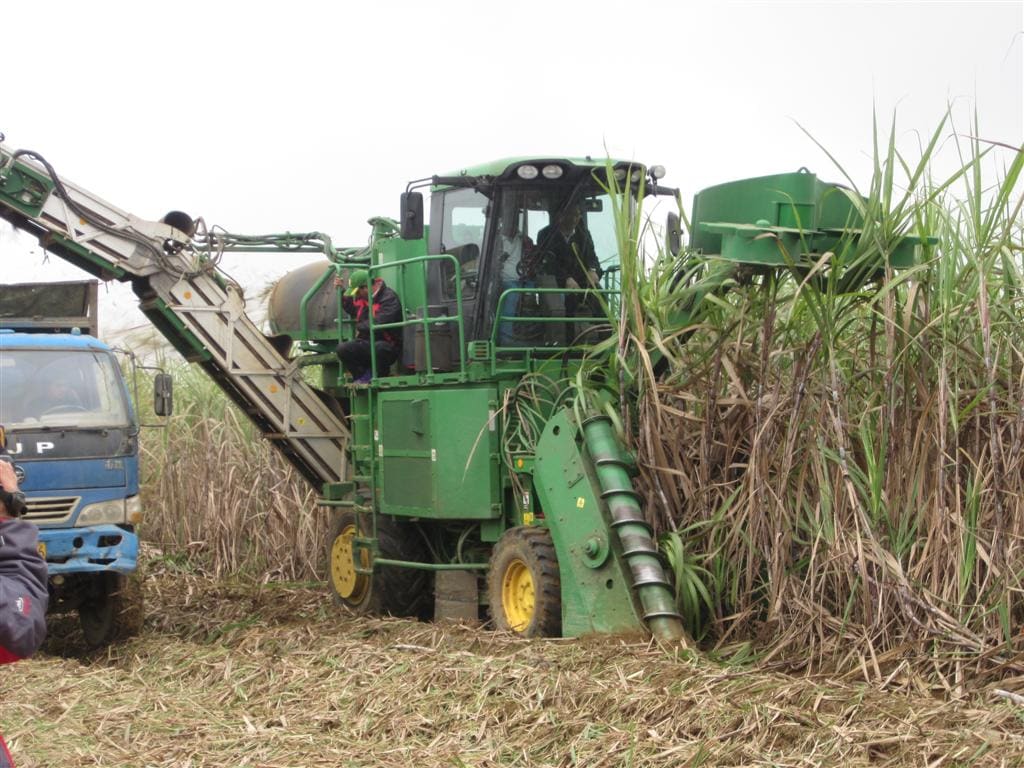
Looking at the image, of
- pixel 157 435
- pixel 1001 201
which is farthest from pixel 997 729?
pixel 157 435

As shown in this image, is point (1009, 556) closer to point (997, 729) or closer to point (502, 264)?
point (997, 729)

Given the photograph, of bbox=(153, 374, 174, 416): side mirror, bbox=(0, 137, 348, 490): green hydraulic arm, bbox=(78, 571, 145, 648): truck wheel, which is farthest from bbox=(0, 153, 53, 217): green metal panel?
bbox=(78, 571, 145, 648): truck wheel

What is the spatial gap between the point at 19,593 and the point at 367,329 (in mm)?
6696

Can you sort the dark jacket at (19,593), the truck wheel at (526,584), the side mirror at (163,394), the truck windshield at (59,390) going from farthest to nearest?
the side mirror at (163,394) → the truck windshield at (59,390) → the truck wheel at (526,584) → the dark jacket at (19,593)

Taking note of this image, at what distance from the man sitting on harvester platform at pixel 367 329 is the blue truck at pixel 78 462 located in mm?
1605

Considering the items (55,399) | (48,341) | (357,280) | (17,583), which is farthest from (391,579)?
(17,583)

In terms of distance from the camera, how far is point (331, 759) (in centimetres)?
601

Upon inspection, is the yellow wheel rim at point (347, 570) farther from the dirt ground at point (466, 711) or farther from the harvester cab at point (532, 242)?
the harvester cab at point (532, 242)

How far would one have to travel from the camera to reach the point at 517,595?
8.48m

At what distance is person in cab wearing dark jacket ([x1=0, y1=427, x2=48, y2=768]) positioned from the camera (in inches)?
137

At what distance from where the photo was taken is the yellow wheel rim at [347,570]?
1034cm

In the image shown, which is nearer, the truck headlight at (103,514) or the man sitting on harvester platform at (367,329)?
the truck headlight at (103,514)

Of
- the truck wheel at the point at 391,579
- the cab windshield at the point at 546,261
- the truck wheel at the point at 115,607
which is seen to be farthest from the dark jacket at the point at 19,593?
the truck wheel at the point at 391,579

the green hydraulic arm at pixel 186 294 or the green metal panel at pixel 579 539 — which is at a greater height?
the green hydraulic arm at pixel 186 294
